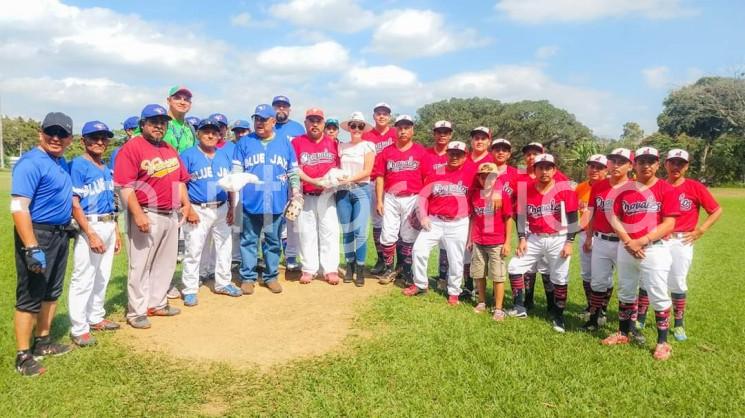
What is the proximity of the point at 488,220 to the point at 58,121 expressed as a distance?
448cm

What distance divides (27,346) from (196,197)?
2279 mm

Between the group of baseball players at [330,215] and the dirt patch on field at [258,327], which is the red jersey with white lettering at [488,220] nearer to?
the group of baseball players at [330,215]

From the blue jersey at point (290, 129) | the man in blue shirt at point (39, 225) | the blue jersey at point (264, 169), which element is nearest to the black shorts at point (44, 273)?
the man in blue shirt at point (39, 225)

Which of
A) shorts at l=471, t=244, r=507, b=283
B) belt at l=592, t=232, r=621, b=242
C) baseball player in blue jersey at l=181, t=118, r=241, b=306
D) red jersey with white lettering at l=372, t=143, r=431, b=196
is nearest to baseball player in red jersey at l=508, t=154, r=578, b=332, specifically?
shorts at l=471, t=244, r=507, b=283

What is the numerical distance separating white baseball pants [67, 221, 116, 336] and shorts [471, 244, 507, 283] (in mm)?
3997

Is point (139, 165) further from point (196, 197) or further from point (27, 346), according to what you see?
point (27, 346)

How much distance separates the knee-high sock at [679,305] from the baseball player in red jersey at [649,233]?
0.58m

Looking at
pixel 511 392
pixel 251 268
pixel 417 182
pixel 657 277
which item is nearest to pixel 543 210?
pixel 657 277

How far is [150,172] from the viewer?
4945 mm

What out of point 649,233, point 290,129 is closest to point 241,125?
point 290,129

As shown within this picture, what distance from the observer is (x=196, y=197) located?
5.82m

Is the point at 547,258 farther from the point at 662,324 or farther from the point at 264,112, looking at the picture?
the point at 264,112

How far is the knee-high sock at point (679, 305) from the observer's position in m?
5.18

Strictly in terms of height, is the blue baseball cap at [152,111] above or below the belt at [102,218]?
above
